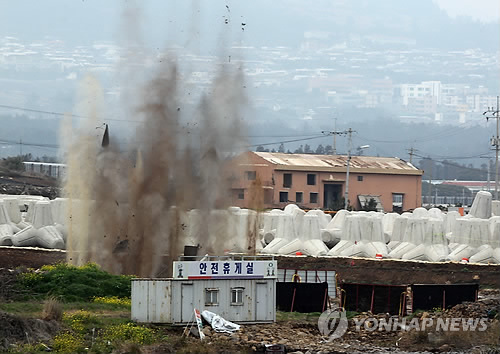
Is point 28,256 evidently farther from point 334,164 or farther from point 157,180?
point 334,164

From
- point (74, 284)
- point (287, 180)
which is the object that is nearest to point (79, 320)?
point (74, 284)

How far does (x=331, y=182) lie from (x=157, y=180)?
182 feet

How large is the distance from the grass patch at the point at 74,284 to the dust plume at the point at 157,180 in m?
6.77

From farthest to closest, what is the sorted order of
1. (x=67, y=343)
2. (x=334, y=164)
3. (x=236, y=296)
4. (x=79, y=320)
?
(x=334, y=164)
(x=236, y=296)
(x=79, y=320)
(x=67, y=343)

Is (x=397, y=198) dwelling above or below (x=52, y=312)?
above

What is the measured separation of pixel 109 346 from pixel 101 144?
25115mm

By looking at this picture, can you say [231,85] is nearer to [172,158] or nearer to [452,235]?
[172,158]

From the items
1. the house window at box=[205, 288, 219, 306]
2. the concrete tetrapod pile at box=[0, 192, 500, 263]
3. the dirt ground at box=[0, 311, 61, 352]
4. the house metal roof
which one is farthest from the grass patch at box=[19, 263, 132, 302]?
the house metal roof

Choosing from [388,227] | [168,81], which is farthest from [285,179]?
[168,81]

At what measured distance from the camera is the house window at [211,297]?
32556 millimetres

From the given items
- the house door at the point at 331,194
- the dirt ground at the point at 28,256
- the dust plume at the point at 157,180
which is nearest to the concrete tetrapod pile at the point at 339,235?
the dirt ground at the point at 28,256

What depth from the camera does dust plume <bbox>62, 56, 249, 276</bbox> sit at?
47.1 meters

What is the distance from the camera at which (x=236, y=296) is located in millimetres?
32938

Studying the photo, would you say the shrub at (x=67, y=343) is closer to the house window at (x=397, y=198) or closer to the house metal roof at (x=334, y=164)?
the house metal roof at (x=334, y=164)
